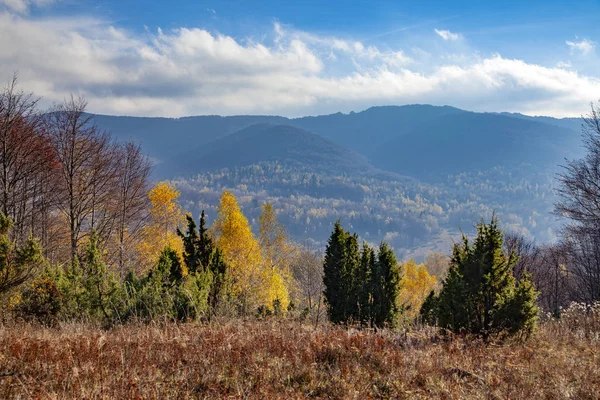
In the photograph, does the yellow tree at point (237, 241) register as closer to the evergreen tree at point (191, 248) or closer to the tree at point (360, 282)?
the tree at point (360, 282)

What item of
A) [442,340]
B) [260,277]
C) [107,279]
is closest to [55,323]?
[107,279]

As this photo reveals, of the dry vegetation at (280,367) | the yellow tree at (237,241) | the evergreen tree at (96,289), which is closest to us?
the dry vegetation at (280,367)

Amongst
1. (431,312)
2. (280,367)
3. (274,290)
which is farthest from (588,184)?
(280,367)

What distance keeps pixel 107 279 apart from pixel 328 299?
579 inches

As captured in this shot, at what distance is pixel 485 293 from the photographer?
8320 mm

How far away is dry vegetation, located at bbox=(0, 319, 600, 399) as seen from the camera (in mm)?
4574

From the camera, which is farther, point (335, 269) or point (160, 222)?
point (160, 222)

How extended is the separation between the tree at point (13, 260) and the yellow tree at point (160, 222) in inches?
868

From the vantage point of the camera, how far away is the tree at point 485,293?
7.95m

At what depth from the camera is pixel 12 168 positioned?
17.3 metres

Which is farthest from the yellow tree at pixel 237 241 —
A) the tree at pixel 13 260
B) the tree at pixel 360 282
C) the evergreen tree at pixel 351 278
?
the tree at pixel 13 260

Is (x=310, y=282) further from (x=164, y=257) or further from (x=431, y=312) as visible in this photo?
(x=431, y=312)

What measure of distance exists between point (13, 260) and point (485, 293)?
9.12 m

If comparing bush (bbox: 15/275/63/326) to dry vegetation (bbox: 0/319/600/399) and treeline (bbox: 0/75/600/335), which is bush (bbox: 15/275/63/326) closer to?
treeline (bbox: 0/75/600/335)
